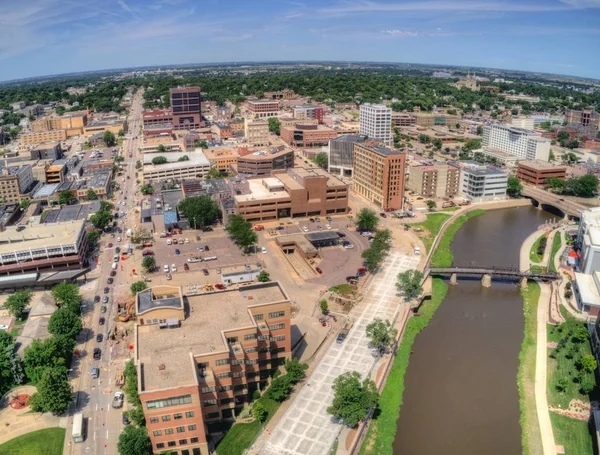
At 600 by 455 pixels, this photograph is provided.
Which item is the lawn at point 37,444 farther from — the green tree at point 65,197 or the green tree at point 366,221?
the green tree at point 65,197

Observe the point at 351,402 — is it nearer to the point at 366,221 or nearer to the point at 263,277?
the point at 263,277

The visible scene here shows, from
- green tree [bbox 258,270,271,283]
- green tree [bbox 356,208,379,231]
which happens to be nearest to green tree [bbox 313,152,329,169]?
green tree [bbox 356,208,379,231]

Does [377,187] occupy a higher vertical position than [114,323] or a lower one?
higher

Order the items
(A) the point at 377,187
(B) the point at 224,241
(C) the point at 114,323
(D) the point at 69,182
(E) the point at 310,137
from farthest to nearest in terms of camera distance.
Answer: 1. (E) the point at 310,137
2. (D) the point at 69,182
3. (A) the point at 377,187
4. (B) the point at 224,241
5. (C) the point at 114,323

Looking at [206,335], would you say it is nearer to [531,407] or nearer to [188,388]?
[188,388]

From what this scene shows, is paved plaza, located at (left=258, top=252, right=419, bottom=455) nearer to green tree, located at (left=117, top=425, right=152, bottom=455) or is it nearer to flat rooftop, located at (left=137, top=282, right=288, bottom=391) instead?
→ green tree, located at (left=117, top=425, right=152, bottom=455)

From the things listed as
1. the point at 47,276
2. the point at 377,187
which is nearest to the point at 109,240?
the point at 47,276
